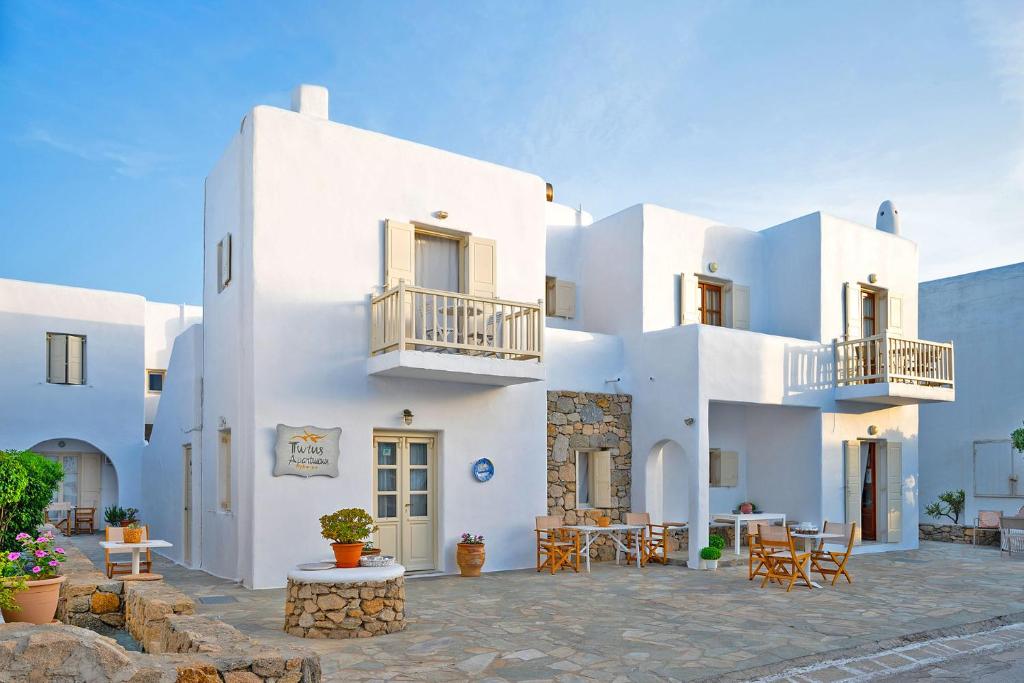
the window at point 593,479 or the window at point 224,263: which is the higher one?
the window at point 224,263

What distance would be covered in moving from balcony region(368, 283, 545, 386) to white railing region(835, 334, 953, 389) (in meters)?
6.89

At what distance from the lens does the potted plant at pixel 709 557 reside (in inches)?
513

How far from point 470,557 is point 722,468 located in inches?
245

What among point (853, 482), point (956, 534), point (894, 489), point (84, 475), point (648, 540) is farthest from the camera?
point (84, 475)

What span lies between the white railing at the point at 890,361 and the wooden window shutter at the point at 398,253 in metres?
8.48

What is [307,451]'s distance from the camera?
11.1 meters

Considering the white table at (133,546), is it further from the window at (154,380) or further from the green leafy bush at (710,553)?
the window at (154,380)

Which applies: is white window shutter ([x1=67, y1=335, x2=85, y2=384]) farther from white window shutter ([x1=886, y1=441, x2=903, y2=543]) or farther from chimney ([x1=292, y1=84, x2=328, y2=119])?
white window shutter ([x1=886, y1=441, x2=903, y2=543])

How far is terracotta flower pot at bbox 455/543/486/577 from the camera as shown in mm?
12008

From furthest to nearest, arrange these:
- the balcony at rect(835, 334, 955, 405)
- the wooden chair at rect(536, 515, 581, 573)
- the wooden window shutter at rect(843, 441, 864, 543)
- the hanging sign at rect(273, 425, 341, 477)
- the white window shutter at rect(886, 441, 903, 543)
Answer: the white window shutter at rect(886, 441, 903, 543)
the wooden window shutter at rect(843, 441, 864, 543)
the balcony at rect(835, 334, 955, 405)
the wooden chair at rect(536, 515, 581, 573)
the hanging sign at rect(273, 425, 341, 477)

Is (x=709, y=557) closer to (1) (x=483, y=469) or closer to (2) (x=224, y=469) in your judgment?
(1) (x=483, y=469)

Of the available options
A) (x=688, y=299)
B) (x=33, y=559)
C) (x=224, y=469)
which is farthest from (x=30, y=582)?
(x=688, y=299)

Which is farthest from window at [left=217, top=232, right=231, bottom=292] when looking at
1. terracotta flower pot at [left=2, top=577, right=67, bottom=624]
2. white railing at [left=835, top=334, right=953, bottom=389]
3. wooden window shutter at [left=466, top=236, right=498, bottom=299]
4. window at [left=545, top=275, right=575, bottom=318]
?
white railing at [left=835, top=334, right=953, bottom=389]

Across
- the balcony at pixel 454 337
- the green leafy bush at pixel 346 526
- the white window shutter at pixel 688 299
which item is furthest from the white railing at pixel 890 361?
the green leafy bush at pixel 346 526
